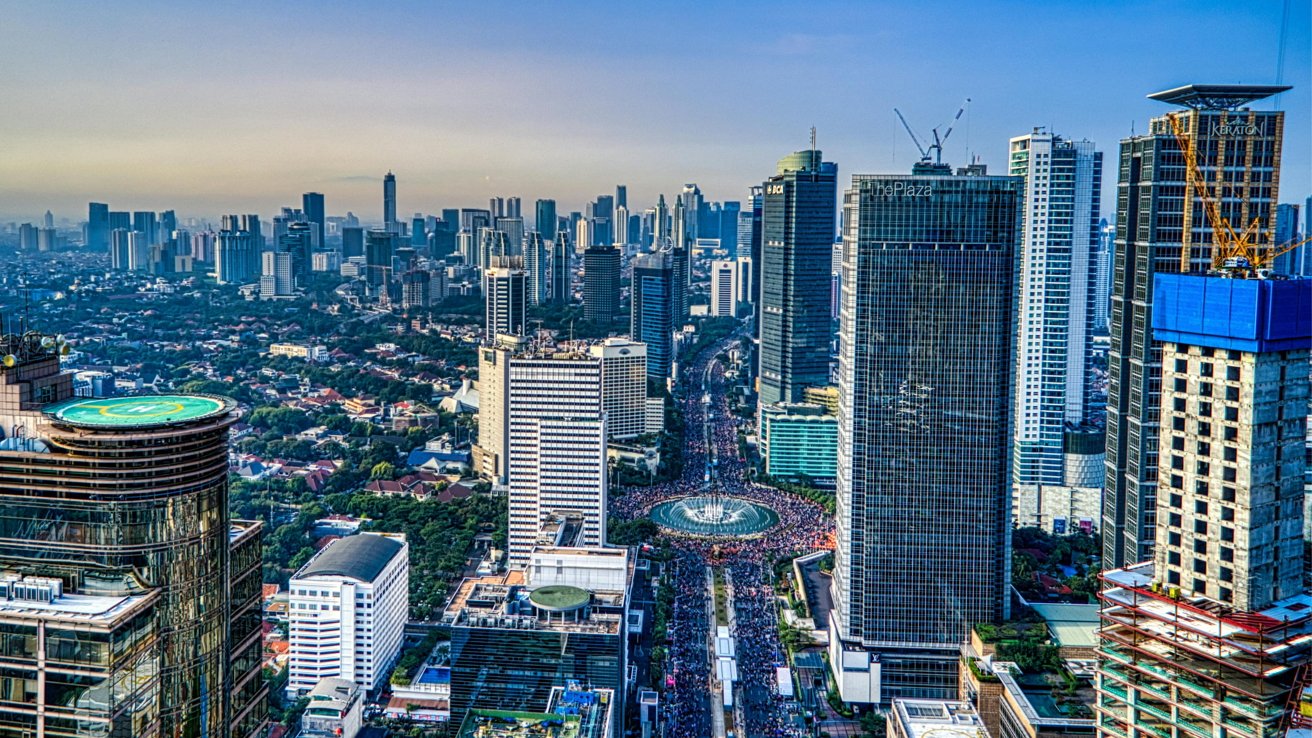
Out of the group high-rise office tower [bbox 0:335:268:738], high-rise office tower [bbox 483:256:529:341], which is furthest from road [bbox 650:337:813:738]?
high-rise office tower [bbox 483:256:529:341]

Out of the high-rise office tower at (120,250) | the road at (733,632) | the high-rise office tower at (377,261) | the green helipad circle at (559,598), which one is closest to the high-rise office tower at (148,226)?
the high-rise office tower at (120,250)

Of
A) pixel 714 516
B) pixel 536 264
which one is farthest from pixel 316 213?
pixel 714 516

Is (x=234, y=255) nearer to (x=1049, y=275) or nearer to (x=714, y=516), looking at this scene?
(x=714, y=516)

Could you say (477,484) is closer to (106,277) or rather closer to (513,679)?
(513,679)

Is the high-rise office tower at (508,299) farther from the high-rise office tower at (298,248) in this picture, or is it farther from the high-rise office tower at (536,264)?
the high-rise office tower at (298,248)

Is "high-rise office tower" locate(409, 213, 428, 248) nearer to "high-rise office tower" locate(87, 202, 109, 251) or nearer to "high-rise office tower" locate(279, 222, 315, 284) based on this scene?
"high-rise office tower" locate(279, 222, 315, 284)

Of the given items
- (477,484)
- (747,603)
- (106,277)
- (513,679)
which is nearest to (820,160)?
(477,484)
